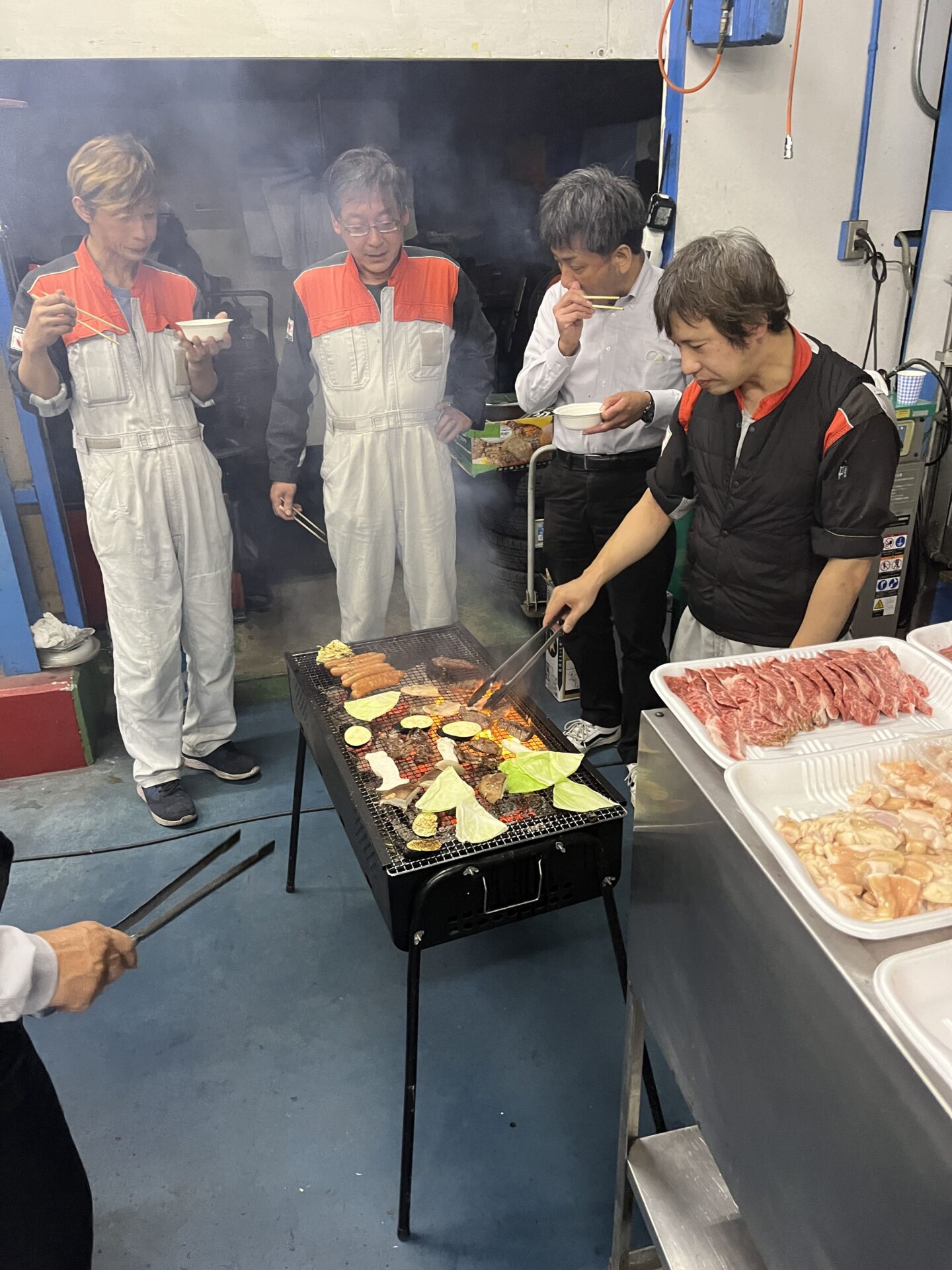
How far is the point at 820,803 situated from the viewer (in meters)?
1.36

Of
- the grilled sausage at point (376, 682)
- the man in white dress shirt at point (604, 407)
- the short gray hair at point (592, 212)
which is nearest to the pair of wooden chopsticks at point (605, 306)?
the man in white dress shirt at point (604, 407)

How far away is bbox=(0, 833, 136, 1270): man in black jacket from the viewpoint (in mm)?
1476

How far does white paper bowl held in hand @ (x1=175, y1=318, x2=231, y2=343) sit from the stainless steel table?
204 cm

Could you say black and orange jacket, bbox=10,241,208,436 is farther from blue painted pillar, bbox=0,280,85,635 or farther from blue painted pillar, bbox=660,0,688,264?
blue painted pillar, bbox=660,0,688,264

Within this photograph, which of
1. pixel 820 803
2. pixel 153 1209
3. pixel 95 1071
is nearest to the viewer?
pixel 820 803

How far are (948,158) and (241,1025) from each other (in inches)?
192

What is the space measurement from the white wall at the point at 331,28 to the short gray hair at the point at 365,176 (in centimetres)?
61

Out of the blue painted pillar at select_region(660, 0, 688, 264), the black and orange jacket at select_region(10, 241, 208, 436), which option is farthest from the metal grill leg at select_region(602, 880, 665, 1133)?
the blue painted pillar at select_region(660, 0, 688, 264)

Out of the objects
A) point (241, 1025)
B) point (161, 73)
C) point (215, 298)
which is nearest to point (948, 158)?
point (161, 73)

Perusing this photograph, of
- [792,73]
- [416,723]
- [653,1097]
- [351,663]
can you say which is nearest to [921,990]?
[653,1097]

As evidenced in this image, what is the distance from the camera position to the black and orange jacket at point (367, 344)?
3.34 meters

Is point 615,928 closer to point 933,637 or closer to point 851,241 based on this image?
point 933,637

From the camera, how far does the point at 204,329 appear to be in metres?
2.78

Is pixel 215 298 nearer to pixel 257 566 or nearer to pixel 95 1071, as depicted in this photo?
pixel 257 566
